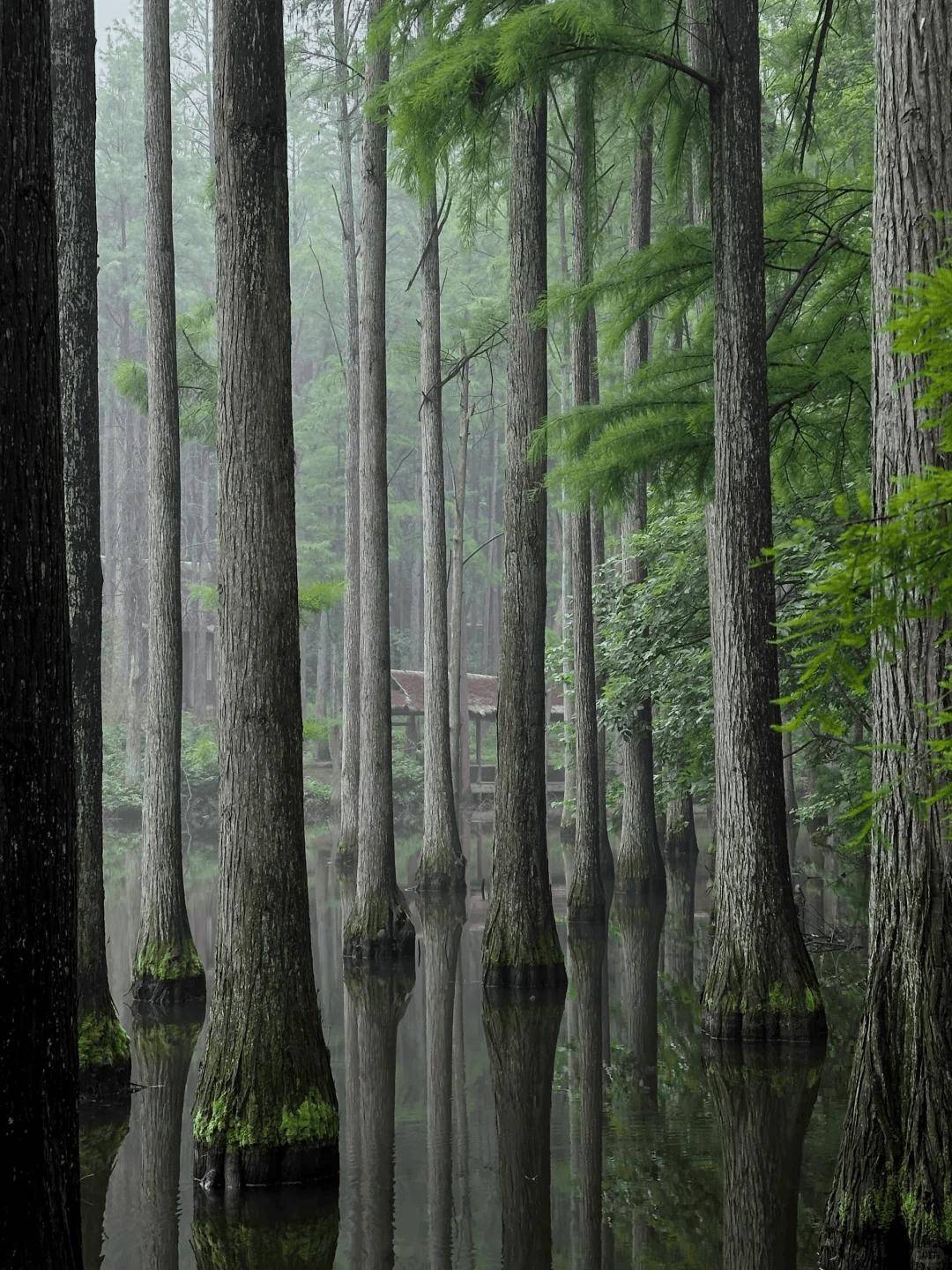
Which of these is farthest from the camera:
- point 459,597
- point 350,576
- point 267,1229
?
point 459,597

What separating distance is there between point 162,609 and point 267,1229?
7.43 m

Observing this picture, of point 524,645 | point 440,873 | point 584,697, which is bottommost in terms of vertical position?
point 440,873

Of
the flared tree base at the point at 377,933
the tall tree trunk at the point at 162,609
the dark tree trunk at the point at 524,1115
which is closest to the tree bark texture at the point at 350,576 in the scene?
the flared tree base at the point at 377,933

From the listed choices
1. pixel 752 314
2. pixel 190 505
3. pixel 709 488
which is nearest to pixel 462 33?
pixel 752 314

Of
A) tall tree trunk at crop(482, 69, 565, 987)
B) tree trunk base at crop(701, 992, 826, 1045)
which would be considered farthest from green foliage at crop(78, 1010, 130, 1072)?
tree trunk base at crop(701, 992, 826, 1045)

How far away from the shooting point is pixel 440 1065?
10.2 m

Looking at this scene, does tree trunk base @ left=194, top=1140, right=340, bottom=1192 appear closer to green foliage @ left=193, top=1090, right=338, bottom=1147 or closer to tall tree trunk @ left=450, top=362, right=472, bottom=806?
green foliage @ left=193, top=1090, right=338, bottom=1147

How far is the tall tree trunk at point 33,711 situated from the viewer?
3434mm

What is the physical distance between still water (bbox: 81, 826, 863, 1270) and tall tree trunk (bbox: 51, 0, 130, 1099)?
2.53 ft

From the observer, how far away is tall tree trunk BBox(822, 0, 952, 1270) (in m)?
5.41

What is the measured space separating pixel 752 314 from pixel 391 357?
A: 131ft

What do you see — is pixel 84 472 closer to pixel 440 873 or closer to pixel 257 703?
pixel 257 703

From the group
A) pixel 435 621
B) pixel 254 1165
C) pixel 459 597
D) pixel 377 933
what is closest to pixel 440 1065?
pixel 254 1165

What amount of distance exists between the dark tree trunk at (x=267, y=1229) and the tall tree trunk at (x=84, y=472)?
7.59 ft
